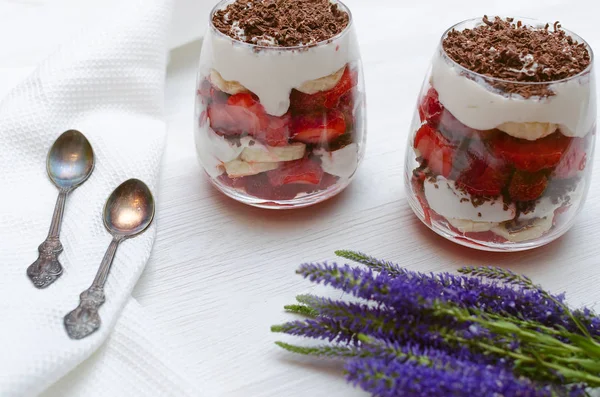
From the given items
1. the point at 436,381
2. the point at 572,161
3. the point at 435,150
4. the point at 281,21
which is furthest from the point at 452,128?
the point at 436,381

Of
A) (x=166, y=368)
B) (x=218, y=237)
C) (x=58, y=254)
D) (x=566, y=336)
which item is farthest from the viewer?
(x=218, y=237)

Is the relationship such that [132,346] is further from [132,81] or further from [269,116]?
[132,81]

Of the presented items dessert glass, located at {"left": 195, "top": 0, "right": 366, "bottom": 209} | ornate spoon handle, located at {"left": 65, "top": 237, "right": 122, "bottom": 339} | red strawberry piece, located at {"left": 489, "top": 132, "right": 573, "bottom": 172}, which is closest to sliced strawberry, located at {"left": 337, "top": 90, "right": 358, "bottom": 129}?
dessert glass, located at {"left": 195, "top": 0, "right": 366, "bottom": 209}

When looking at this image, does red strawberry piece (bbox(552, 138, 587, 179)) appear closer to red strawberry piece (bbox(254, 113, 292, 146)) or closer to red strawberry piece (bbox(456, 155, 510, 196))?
red strawberry piece (bbox(456, 155, 510, 196))

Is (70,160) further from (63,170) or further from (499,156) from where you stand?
(499,156)

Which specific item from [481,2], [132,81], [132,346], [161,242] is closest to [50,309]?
[132,346]

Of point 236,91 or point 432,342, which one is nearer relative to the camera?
point 432,342

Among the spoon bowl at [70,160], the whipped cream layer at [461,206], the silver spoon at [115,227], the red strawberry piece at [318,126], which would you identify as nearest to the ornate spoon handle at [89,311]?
the silver spoon at [115,227]

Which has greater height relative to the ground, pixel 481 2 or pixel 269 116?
pixel 269 116
